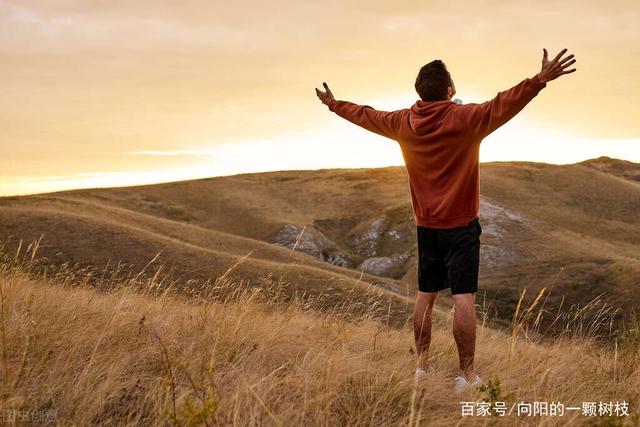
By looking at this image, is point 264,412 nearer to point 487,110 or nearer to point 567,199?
point 487,110

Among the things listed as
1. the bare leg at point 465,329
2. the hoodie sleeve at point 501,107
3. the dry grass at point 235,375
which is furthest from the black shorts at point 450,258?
the hoodie sleeve at point 501,107

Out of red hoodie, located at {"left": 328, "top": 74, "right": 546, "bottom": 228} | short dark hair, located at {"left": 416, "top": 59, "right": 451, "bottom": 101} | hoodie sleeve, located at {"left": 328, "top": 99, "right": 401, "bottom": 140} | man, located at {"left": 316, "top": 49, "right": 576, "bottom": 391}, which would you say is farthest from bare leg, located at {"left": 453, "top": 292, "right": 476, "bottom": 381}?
short dark hair, located at {"left": 416, "top": 59, "right": 451, "bottom": 101}

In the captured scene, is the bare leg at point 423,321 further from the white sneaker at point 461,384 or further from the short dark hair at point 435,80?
the short dark hair at point 435,80

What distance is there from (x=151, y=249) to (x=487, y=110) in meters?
27.6

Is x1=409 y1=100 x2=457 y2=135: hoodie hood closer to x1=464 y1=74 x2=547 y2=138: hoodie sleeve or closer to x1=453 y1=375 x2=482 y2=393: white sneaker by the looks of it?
x1=464 y1=74 x2=547 y2=138: hoodie sleeve

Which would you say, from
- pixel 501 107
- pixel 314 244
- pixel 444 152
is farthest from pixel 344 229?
pixel 501 107

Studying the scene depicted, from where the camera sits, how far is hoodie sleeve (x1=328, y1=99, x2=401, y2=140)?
580 centimetres

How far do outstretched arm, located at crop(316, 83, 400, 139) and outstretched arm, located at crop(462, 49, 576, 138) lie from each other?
0.84m

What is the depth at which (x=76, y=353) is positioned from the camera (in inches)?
167

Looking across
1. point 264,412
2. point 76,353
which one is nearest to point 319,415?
point 264,412

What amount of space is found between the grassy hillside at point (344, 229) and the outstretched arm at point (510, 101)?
13.1 meters

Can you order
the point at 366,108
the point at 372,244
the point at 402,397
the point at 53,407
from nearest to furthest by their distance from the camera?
the point at 53,407 < the point at 402,397 < the point at 366,108 < the point at 372,244

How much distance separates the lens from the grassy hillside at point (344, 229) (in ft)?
97.9

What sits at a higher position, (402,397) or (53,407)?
(53,407)
